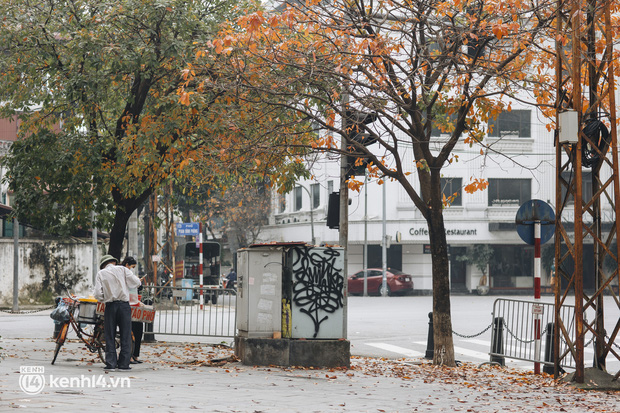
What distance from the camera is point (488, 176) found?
4456 cm

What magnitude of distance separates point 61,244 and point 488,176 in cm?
2414

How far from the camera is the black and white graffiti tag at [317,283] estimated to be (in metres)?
12.1

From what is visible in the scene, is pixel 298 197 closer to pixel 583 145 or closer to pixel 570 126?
pixel 583 145

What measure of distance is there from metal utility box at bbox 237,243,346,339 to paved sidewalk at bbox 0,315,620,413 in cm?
63

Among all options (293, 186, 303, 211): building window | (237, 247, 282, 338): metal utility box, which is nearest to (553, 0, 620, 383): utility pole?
(237, 247, 282, 338): metal utility box

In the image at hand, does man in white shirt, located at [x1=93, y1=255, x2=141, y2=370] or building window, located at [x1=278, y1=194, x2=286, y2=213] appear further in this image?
building window, located at [x1=278, y1=194, x2=286, y2=213]

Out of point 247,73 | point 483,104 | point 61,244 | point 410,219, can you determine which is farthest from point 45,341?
point 410,219

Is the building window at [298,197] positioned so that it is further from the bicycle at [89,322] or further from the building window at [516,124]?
the bicycle at [89,322]

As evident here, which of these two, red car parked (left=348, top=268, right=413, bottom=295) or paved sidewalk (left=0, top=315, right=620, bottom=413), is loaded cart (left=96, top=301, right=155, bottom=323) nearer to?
paved sidewalk (left=0, top=315, right=620, bottom=413)

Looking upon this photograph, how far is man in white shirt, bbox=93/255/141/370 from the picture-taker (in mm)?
10969

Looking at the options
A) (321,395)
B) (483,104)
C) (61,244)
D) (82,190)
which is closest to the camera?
(321,395)

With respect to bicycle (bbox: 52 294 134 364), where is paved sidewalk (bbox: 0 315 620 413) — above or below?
below

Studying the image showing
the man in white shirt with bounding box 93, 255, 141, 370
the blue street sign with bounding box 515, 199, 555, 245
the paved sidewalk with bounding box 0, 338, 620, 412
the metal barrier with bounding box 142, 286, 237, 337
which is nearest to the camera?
the paved sidewalk with bounding box 0, 338, 620, 412

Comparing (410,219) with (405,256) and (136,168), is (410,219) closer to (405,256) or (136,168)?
(405,256)
